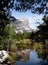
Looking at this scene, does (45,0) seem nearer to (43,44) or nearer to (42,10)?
(42,10)

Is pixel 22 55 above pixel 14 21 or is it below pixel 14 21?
above

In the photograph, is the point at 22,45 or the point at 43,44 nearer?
the point at 43,44

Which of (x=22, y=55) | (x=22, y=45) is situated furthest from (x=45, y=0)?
(x=22, y=45)

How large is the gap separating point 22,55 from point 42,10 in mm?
33171

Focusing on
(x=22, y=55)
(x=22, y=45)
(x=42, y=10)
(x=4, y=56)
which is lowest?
(x=42, y=10)

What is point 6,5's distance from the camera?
7.70 metres

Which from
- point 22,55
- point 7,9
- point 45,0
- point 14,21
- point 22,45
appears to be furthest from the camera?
point 22,45

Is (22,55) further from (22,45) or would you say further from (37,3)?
(37,3)

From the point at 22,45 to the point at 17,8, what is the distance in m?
41.1

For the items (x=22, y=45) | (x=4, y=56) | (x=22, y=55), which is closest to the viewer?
(x=4, y=56)

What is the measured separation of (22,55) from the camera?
132 ft

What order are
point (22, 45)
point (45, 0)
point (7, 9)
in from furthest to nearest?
point (22, 45), point (7, 9), point (45, 0)

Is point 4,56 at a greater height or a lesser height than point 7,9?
greater

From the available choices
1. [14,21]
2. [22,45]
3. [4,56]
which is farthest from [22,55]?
[14,21]
